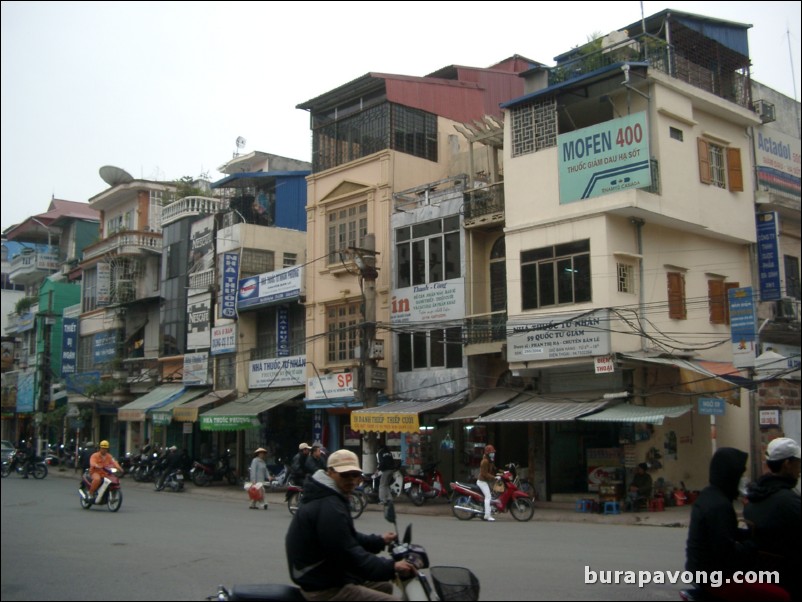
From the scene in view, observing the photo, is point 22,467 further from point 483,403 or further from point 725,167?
point 725,167

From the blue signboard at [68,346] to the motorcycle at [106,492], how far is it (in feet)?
85.8

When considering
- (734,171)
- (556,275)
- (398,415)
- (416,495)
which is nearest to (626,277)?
(556,275)

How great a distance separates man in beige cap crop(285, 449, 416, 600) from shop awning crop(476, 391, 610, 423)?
13643 mm

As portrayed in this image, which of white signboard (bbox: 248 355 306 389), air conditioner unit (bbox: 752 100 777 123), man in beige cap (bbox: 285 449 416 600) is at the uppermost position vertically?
air conditioner unit (bbox: 752 100 777 123)

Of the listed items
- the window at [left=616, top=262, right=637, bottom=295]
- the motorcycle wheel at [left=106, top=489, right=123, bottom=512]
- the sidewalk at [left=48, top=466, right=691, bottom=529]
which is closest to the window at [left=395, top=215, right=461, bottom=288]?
the window at [left=616, top=262, right=637, bottom=295]

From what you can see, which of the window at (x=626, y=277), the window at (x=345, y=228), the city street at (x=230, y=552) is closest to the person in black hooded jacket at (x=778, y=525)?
the city street at (x=230, y=552)

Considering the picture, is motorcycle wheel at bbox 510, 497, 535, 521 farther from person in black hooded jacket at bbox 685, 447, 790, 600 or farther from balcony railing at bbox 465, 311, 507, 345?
person in black hooded jacket at bbox 685, 447, 790, 600

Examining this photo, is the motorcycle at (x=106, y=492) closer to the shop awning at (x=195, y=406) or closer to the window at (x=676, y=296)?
the shop awning at (x=195, y=406)

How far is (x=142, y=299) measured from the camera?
37.8m

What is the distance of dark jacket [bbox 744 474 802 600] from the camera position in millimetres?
4805

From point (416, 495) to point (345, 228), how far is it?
9941mm

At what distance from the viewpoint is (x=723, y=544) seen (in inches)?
183

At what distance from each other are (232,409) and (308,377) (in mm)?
3495

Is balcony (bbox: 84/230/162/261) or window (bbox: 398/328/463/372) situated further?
balcony (bbox: 84/230/162/261)
